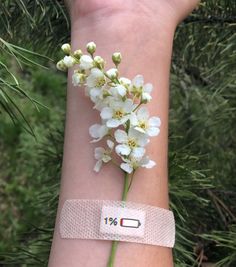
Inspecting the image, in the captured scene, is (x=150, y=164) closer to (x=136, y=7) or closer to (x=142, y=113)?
(x=142, y=113)

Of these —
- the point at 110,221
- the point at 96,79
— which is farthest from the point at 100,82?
the point at 110,221

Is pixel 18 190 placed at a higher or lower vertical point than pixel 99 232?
higher

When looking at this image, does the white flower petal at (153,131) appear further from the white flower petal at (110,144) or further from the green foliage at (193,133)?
the green foliage at (193,133)

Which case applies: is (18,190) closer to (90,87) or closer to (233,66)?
(233,66)

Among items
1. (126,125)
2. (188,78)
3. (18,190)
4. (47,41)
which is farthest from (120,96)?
(18,190)

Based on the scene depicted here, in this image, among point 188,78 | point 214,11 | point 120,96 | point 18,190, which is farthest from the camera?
point 18,190
